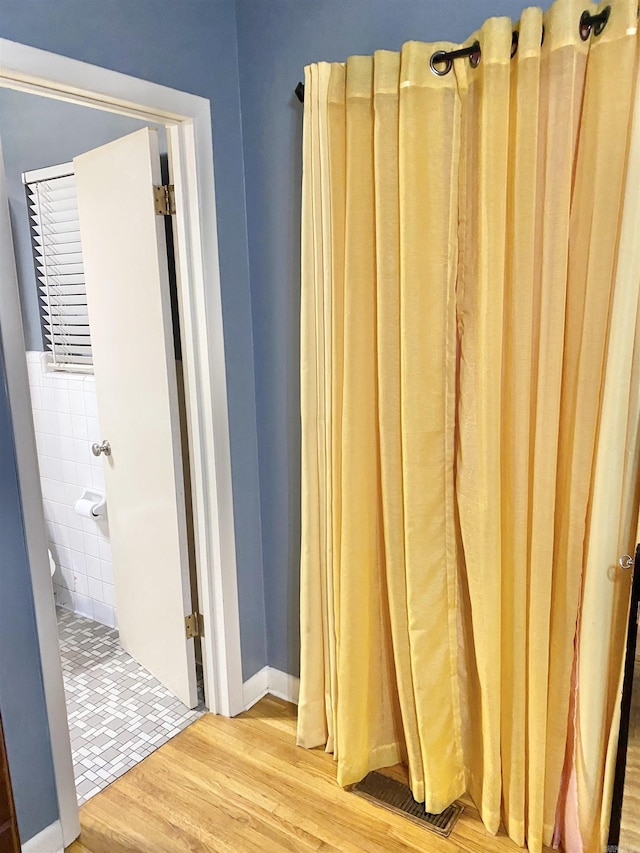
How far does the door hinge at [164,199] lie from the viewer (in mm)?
2129

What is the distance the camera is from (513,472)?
1672mm

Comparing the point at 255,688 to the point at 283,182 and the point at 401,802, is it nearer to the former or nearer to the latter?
the point at 401,802

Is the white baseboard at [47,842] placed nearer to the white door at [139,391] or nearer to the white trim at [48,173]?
the white door at [139,391]

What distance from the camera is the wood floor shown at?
6.09 ft

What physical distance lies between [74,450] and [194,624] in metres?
1.16

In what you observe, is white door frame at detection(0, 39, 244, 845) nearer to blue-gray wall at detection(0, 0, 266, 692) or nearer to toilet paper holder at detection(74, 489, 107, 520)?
blue-gray wall at detection(0, 0, 266, 692)

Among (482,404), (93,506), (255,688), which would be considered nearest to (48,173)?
(93,506)

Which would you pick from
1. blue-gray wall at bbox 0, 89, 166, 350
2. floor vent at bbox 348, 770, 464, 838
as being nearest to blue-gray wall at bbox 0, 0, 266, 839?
blue-gray wall at bbox 0, 89, 166, 350

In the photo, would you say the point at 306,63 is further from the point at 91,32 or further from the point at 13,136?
the point at 13,136

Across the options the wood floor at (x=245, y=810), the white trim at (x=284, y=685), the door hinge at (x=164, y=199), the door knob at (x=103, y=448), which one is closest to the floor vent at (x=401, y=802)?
the wood floor at (x=245, y=810)

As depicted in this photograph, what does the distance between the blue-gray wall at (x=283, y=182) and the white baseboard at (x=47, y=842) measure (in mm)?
931

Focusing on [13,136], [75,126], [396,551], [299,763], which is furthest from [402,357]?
[13,136]

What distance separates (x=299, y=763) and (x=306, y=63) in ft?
7.36

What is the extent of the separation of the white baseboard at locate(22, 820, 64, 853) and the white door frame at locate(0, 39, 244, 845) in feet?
0.07
